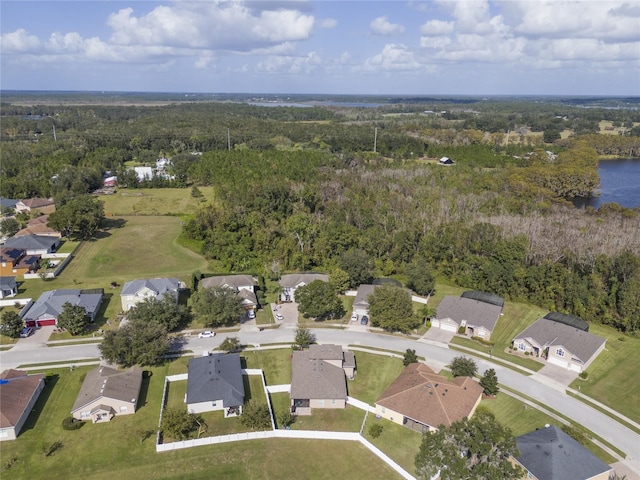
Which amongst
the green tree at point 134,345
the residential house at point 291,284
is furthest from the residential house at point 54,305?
the residential house at point 291,284

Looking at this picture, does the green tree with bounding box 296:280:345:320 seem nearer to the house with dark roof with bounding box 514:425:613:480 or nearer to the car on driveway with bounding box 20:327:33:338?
the house with dark roof with bounding box 514:425:613:480

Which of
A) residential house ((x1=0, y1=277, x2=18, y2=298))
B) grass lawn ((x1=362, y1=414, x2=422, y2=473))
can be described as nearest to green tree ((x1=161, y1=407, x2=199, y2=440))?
grass lawn ((x1=362, y1=414, x2=422, y2=473))

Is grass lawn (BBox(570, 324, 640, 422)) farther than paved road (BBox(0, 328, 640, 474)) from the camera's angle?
Yes

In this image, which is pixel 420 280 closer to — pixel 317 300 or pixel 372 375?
pixel 317 300

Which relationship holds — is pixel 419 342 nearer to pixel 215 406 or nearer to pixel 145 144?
pixel 215 406

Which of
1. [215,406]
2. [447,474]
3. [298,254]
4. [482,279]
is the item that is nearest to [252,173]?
[298,254]

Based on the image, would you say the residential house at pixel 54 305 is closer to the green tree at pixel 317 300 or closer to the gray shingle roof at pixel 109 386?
the gray shingle roof at pixel 109 386
